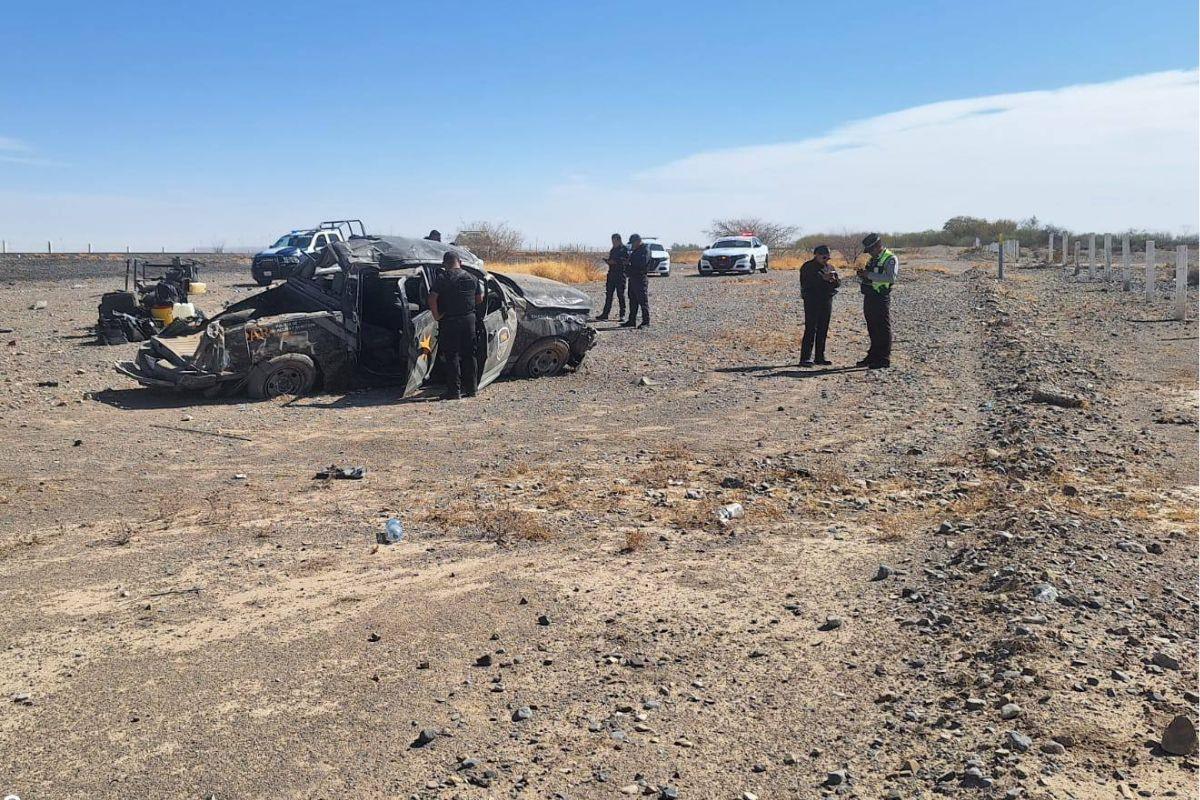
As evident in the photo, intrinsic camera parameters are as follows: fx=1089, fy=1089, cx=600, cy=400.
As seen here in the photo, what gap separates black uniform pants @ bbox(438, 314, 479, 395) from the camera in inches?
467

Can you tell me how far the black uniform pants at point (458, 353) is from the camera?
467 inches

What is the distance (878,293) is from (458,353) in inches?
215

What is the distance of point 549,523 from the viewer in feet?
22.9

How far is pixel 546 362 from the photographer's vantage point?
13586 mm

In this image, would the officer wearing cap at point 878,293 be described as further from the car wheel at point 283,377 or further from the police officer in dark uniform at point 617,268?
the car wheel at point 283,377

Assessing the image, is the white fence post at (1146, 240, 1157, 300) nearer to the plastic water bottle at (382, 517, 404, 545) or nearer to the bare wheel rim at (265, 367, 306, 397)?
the bare wheel rim at (265, 367, 306, 397)

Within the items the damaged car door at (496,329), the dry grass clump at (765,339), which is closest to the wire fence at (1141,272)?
the dry grass clump at (765,339)

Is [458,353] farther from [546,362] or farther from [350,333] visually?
[546,362]

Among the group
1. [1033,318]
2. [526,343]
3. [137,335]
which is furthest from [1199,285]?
[137,335]

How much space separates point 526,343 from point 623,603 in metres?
8.01

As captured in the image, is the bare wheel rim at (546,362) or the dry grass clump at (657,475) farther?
the bare wheel rim at (546,362)

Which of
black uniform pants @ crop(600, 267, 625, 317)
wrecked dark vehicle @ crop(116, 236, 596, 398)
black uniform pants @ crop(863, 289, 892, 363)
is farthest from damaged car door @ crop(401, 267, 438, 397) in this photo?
black uniform pants @ crop(600, 267, 625, 317)

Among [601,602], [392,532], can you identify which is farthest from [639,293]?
[601,602]

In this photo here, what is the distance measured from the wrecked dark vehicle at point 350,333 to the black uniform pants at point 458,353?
0.49ft
